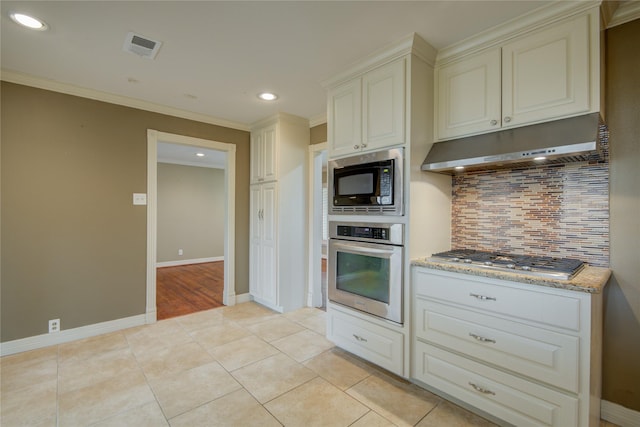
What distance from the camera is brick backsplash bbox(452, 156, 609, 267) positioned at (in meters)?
1.79

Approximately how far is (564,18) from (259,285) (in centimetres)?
380

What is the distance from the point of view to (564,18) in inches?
65.1

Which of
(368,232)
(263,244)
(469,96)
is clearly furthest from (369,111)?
(263,244)

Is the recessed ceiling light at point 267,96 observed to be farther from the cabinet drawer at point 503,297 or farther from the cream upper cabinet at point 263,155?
the cabinet drawer at point 503,297

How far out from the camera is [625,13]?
169 centimetres

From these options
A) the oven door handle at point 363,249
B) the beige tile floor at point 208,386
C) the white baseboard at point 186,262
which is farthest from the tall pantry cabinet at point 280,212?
the white baseboard at point 186,262

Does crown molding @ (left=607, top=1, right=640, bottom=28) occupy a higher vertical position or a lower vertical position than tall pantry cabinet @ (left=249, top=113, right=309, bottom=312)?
higher

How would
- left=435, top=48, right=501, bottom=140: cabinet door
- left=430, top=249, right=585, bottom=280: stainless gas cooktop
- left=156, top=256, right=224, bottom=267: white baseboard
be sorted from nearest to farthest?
left=430, top=249, right=585, bottom=280: stainless gas cooktop < left=435, top=48, right=501, bottom=140: cabinet door < left=156, top=256, right=224, bottom=267: white baseboard

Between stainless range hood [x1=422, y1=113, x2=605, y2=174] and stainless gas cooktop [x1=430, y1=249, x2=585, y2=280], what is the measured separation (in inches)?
24.6

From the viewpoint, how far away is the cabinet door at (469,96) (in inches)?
76.1

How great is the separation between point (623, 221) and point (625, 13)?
4.04 ft

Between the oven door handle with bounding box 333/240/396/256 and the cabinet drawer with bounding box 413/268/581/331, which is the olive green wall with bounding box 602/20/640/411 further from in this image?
the oven door handle with bounding box 333/240/396/256

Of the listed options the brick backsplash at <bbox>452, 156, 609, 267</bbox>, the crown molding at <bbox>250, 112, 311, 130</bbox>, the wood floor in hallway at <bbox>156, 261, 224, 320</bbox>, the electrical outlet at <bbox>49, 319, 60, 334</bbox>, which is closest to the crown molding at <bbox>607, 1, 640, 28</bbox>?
the brick backsplash at <bbox>452, 156, 609, 267</bbox>

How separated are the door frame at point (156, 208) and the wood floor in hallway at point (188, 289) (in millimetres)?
288
